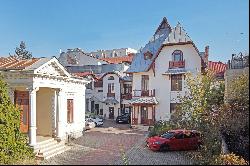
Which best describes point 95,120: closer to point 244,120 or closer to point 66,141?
point 66,141

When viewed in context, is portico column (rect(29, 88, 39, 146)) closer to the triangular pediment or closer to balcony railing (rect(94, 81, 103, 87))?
the triangular pediment

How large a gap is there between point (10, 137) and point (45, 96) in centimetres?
635

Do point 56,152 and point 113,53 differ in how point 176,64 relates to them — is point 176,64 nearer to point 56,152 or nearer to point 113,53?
point 56,152

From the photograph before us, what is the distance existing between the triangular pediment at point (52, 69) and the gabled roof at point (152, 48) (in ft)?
46.0

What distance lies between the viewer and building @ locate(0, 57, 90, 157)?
1869 centimetres

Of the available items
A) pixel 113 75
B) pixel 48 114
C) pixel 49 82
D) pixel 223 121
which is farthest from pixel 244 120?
pixel 113 75

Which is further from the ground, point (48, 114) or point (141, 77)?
point (141, 77)

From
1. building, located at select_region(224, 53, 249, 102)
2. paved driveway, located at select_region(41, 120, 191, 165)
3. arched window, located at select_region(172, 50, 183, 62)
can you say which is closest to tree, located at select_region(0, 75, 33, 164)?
paved driveway, located at select_region(41, 120, 191, 165)

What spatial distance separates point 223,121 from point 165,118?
1672cm

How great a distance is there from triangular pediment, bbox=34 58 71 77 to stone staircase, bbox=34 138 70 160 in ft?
14.7

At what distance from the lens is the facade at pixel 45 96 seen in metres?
18.7

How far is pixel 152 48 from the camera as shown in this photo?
1436 inches

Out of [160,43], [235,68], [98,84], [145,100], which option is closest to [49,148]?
[235,68]

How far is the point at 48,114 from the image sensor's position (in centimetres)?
2283
